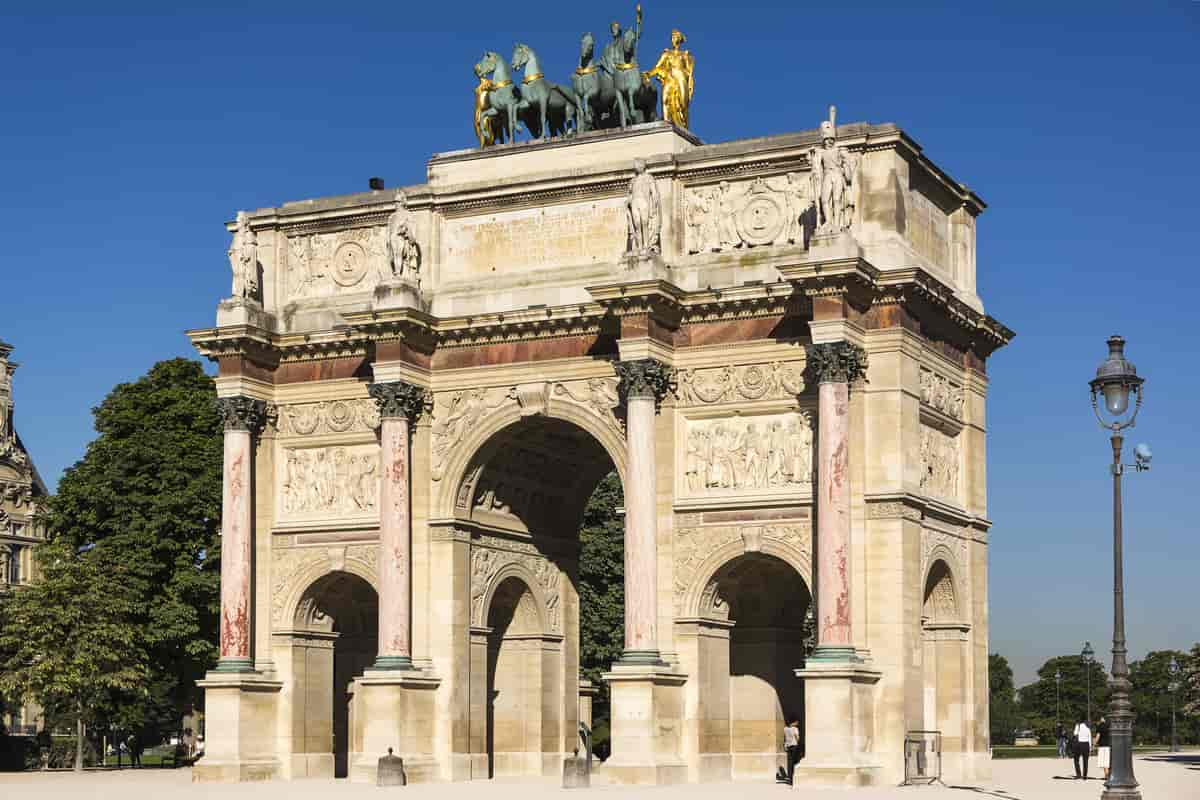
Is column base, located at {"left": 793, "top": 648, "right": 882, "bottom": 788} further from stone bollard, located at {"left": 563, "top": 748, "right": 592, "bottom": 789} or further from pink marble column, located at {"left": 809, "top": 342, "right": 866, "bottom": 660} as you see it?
stone bollard, located at {"left": 563, "top": 748, "right": 592, "bottom": 789}

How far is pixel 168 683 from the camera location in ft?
186

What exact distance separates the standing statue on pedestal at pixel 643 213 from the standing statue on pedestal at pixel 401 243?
5.36 m

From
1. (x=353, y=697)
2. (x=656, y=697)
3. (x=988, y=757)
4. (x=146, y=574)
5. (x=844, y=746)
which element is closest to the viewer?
(x=844, y=746)

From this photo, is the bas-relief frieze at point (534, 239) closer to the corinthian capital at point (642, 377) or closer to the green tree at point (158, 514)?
the corinthian capital at point (642, 377)

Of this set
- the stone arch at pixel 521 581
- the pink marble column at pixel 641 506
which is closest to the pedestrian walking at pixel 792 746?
the pink marble column at pixel 641 506

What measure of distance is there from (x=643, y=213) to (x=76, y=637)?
22.1m

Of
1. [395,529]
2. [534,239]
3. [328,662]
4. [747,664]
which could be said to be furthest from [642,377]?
[328,662]

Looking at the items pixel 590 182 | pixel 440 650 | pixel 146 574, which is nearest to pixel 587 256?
pixel 590 182

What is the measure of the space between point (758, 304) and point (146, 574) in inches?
904

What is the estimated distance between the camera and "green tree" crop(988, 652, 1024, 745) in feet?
416

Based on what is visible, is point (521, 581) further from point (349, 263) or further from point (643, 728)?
point (349, 263)

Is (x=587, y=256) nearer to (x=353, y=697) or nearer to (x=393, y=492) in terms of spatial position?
(x=393, y=492)

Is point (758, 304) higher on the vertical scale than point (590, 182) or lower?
lower

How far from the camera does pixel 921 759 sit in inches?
1515
